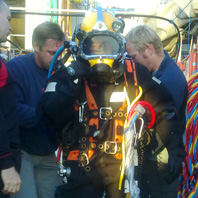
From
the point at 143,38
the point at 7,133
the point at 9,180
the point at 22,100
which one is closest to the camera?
the point at 9,180

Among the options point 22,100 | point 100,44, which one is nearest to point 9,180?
point 22,100

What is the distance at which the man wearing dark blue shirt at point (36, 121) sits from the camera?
326cm

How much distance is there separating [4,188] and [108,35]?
1.20m

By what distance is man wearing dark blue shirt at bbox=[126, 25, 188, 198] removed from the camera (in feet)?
10.8

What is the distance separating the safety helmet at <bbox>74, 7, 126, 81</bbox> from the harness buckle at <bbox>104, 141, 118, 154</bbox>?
42 centimetres

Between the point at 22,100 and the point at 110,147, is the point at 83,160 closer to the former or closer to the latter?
the point at 110,147

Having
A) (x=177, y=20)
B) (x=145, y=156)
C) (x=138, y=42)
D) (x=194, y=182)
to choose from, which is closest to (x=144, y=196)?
(x=145, y=156)

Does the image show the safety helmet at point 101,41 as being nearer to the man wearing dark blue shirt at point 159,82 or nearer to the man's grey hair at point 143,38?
the man wearing dark blue shirt at point 159,82

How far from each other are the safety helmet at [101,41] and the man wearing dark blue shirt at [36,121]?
73 centimetres

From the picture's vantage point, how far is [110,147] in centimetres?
274

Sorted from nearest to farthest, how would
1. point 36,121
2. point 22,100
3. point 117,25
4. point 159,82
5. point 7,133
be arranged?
point 7,133, point 117,25, point 159,82, point 36,121, point 22,100

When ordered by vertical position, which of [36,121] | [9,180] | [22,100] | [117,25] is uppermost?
[117,25]

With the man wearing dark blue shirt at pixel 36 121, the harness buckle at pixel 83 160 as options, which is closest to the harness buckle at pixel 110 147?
the harness buckle at pixel 83 160

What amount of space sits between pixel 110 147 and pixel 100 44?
697mm
